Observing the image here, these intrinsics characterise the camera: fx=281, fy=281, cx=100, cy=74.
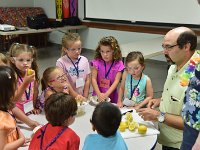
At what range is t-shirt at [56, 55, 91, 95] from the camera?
2900 millimetres

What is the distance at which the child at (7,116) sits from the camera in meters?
1.48

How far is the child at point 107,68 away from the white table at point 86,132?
717mm

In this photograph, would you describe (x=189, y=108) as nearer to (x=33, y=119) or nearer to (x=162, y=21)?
(x=33, y=119)

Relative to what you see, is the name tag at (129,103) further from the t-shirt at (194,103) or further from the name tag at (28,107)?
the t-shirt at (194,103)

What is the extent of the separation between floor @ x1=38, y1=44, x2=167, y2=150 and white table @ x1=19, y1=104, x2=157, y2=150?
2.79 meters

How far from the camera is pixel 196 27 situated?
561 centimetres

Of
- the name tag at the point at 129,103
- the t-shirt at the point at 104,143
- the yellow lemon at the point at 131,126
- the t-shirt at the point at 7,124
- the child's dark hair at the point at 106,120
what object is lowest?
the name tag at the point at 129,103

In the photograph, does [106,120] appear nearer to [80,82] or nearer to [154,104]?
[154,104]

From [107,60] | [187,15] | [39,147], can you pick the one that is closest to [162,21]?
[187,15]

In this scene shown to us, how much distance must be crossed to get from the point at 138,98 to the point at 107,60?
56cm

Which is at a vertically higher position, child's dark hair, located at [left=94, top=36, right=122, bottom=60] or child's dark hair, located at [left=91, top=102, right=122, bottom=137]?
child's dark hair, located at [left=94, top=36, right=122, bottom=60]

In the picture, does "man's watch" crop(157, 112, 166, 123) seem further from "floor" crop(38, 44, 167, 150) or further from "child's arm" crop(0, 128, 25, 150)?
"floor" crop(38, 44, 167, 150)

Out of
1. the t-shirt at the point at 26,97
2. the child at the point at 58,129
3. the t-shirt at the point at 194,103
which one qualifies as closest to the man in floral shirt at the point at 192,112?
the t-shirt at the point at 194,103

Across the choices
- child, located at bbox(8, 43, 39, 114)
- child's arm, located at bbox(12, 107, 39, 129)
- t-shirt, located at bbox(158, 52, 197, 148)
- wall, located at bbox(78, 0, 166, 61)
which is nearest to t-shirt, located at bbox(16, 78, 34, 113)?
child, located at bbox(8, 43, 39, 114)
